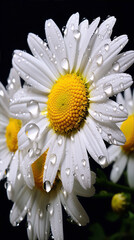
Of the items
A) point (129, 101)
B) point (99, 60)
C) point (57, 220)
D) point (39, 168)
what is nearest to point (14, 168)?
point (39, 168)

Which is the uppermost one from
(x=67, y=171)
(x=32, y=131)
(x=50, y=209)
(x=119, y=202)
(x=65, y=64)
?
(x=65, y=64)

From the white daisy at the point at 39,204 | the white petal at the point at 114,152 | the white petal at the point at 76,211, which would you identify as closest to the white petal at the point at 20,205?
the white daisy at the point at 39,204

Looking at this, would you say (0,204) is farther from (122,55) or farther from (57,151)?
(122,55)

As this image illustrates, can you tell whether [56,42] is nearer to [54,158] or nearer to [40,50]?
[40,50]

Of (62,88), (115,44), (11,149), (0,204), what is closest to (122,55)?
(115,44)

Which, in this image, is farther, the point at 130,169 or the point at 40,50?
the point at 130,169

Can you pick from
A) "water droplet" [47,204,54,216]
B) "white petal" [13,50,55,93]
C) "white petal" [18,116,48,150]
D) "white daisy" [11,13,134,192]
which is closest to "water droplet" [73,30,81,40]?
"white daisy" [11,13,134,192]

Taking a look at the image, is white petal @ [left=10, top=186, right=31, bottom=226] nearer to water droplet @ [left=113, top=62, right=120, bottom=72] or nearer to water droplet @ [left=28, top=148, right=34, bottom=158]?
water droplet @ [left=28, top=148, right=34, bottom=158]

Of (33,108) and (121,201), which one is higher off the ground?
(33,108)
